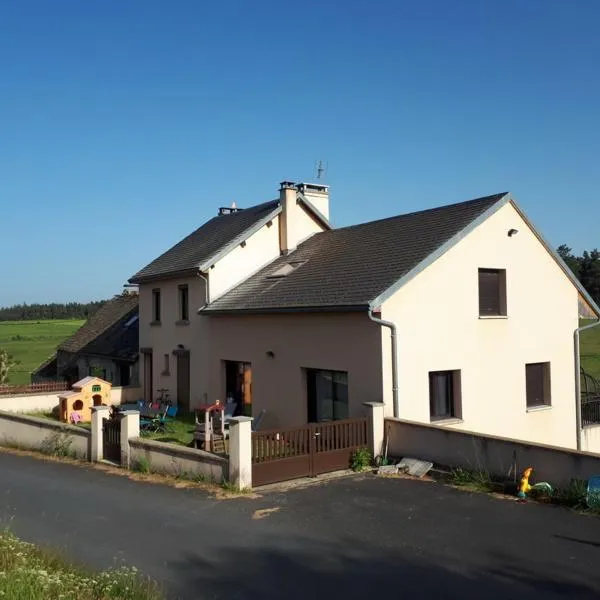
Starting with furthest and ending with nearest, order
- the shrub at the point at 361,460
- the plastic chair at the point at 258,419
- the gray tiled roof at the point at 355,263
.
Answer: the plastic chair at the point at 258,419, the gray tiled roof at the point at 355,263, the shrub at the point at 361,460

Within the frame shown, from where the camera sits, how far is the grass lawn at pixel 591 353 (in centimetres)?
4222

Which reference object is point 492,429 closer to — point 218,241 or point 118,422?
point 118,422

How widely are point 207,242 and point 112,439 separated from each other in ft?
34.1

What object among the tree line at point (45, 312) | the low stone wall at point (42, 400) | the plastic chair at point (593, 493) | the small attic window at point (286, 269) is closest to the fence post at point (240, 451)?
the plastic chair at point (593, 493)

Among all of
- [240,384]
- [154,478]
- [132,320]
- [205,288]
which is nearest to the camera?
[154,478]

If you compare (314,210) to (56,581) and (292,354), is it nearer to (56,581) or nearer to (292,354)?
A: (292,354)

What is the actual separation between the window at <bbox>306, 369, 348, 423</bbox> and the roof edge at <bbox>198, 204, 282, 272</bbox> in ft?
19.4

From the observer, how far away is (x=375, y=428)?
1349 cm

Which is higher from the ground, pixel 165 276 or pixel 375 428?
pixel 165 276

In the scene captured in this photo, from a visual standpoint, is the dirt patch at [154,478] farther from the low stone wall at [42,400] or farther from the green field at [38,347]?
the green field at [38,347]

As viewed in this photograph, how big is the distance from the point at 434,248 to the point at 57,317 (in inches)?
6224

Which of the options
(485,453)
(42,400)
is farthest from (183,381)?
(485,453)

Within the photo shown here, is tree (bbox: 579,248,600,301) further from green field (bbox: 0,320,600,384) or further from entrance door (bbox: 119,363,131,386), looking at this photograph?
entrance door (bbox: 119,363,131,386)

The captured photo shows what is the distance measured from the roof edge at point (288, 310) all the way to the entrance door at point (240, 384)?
1.71 meters
